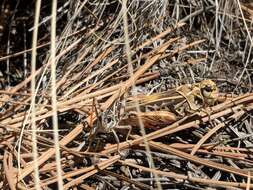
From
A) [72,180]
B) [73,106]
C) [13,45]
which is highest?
[13,45]

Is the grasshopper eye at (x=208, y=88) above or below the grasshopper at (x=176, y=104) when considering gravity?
above

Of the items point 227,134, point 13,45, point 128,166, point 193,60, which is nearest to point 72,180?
point 128,166

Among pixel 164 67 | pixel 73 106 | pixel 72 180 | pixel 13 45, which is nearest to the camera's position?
pixel 72 180

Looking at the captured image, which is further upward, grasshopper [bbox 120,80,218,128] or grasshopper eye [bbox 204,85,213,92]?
grasshopper eye [bbox 204,85,213,92]

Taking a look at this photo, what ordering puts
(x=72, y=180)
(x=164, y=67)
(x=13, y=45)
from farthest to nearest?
(x=13, y=45) → (x=164, y=67) → (x=72, y=180)

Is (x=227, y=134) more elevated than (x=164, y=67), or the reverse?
(x=164, y=67)

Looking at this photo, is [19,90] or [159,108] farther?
[19,90]

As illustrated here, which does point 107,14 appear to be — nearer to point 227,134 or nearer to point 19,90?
point 19,90
